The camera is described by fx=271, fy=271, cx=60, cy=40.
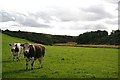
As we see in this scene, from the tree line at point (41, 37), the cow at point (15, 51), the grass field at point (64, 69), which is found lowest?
the grass field at point (64, 69)

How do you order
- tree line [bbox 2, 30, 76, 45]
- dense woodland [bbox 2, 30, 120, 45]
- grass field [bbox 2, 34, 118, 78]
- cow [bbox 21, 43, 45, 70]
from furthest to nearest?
dense woodland [bbox 2, 30, 120, 45] < tree line [bbox 2, 30, 76, 45] < cow [bbox 21, 43, 45, 70] < grass field [bbox 2, 34, 118, 78]

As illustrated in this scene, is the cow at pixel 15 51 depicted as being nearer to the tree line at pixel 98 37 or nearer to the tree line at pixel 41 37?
the tree line at pixel 41 37

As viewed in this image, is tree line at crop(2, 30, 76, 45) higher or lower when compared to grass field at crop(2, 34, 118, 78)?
higher

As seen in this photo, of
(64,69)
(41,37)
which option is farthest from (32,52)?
(41,37)

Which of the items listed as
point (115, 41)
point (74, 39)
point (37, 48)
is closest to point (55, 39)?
point (74, 39)

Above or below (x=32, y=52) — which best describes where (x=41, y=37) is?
above

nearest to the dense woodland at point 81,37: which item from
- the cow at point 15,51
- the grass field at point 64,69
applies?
the cow at point 15,51

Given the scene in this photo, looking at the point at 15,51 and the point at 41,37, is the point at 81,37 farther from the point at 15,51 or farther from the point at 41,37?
the point at 15,51

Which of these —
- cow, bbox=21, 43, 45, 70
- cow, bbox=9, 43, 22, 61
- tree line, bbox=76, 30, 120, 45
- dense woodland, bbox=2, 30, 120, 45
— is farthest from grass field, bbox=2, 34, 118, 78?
tree line, bbox=76, 30, 120, 45

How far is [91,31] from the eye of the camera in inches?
4387

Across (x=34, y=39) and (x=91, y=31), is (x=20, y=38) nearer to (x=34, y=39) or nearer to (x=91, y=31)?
(x=34, y=39)

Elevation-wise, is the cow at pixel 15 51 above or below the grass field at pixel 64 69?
above

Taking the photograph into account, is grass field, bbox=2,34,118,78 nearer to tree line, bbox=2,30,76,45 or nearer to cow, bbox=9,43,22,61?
cow, bbox=9,43,22,61

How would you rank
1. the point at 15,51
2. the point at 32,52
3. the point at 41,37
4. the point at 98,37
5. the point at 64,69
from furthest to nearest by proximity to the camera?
the point at 98,37 < the point at 41,37 < the point at 15,51 < the point at 64,69 < the point at 32,52
